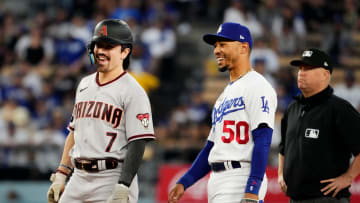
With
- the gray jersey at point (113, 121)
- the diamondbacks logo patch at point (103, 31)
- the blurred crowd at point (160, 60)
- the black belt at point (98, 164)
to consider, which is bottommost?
the blurred crowd at point (160, 60)

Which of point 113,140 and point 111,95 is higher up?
point 111,95

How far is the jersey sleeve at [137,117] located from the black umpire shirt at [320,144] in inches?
52.6

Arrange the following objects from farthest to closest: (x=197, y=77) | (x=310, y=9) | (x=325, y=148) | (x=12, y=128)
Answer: (x=197, y=77)
(x=310, y=9)
(x=12, y=128)
(x=325, y=148)

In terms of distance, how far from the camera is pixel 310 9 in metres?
13.7

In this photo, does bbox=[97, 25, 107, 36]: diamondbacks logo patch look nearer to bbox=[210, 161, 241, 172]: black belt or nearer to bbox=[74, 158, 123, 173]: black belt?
bbox=[74, 158, 123, 173]: black belt

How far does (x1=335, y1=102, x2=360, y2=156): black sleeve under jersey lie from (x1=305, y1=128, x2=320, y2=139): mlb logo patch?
17 cm

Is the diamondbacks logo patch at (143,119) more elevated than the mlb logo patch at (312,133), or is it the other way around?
the diamondbacks logo patch at (143,119)

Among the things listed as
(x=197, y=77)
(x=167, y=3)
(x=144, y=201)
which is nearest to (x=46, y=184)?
(x=144, y=201)

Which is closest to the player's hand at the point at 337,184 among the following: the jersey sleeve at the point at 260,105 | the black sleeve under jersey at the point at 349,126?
the black sleeve under jersey at the point at 349,126

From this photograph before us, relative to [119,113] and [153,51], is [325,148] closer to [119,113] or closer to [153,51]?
[119,113]

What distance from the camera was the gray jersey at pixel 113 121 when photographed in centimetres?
452

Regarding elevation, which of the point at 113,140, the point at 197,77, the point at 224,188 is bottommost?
the point at 197,77

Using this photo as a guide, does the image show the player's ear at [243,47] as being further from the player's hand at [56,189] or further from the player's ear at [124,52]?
the player's hand at [56,189]

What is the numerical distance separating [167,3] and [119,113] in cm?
1105
